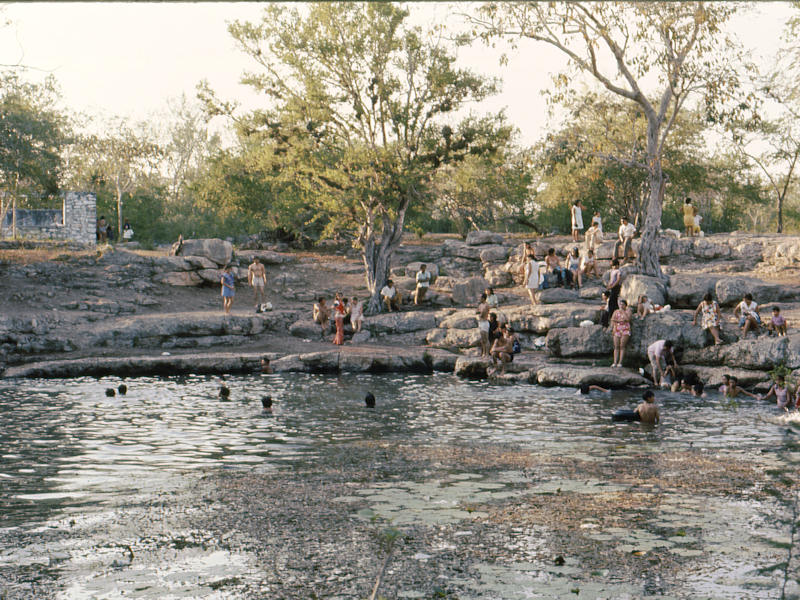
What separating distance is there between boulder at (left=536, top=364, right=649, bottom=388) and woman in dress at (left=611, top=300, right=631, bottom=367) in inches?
44.5

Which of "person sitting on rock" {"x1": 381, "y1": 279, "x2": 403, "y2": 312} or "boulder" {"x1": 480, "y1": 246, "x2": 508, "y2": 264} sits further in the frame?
"boulder" {"x1": 480, "y1": 246, "x2": 508, "y2": 264}

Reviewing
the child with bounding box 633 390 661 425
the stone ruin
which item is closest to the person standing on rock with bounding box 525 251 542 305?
the child with bounding box 633 390 661 425

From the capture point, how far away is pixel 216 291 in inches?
1352

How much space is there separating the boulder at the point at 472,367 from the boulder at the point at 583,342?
7.48 ft

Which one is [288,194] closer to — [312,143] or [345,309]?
[312,143]

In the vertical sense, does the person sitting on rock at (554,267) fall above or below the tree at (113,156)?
below

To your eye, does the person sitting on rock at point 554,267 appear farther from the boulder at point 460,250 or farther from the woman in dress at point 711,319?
the woman in dress at point 711,319

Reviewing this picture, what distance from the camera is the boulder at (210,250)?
3544 cm

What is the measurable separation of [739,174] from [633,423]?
42062 mm

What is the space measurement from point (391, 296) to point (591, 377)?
11.2 m

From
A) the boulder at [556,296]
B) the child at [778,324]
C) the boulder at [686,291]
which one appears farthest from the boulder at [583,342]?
the boulder at [556,296]

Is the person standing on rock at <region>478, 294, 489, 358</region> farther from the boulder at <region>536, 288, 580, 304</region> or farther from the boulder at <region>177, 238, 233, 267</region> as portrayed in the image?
the boulder at <region>177, 238, 233, 267</region>

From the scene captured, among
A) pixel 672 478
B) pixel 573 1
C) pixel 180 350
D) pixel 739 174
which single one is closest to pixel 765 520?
pixel 672 478

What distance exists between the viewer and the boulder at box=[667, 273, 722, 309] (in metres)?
26.0
